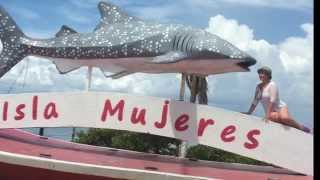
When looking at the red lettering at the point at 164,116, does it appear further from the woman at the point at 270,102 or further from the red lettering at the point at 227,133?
the woman at the point at 270,102

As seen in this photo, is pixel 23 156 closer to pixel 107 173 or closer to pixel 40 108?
pixel 107 173

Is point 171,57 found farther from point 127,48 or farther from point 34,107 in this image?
point 34,107

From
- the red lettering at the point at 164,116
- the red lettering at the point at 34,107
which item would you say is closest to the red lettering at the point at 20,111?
the red lettering at the point at 34,107

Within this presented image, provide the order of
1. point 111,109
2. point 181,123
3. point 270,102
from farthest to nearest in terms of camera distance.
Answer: point 111,109
point 181,123
point 270,102

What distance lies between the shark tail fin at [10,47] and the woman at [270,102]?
13.6 ft

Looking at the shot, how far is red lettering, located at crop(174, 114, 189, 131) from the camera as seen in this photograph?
24.4 ft

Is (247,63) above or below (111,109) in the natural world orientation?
above

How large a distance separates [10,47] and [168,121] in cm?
320

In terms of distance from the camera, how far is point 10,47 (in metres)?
8.45

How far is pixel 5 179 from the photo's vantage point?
7.05 m

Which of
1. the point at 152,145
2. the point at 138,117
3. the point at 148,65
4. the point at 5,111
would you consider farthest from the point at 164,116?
the point at 152,145

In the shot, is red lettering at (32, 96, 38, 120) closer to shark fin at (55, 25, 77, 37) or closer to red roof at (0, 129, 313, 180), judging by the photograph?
red roof at (0, 129, 313, 180)

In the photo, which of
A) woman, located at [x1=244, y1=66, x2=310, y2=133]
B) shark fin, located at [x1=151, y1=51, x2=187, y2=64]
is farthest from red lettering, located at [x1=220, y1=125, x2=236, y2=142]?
shark fin, located at [x1=151, y1=51, x2=187, y2=64]
